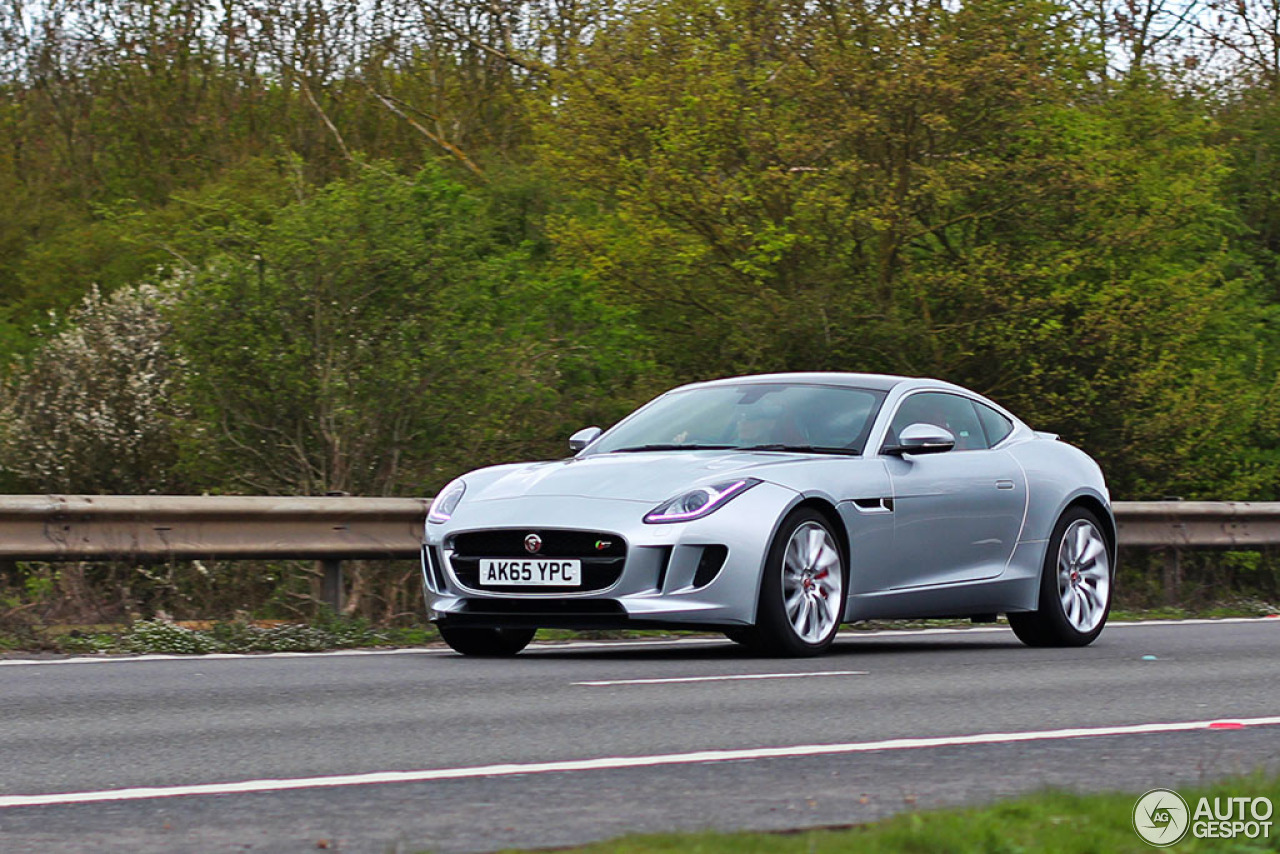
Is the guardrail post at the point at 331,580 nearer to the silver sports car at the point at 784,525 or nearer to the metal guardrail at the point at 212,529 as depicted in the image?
the metal guardrail at the point at 212,529

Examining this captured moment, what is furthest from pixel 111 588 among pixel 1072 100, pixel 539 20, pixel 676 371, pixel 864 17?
pixel 539 20

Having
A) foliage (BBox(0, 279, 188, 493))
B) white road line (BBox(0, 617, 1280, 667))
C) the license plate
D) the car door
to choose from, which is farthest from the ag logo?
foliage (BBox(0, 279, 188, 493))

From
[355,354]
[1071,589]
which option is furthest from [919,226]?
[1071,589]

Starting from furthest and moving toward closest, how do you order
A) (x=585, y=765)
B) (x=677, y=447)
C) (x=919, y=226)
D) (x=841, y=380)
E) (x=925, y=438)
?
1. (x=919, y=226)
2. (x=841, y=380)
3. (x=677, y=447)
4. (x=925, y=438)
5. (x=585, y=765)

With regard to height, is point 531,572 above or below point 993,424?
below

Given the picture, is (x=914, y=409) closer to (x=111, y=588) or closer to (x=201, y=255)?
(x=111, y=588)

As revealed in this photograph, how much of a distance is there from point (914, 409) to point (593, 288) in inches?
461

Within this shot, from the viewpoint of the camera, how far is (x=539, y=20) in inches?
1160

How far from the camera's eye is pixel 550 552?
9461 mm

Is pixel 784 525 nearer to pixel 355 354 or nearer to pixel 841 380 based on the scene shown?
pixel 841 380

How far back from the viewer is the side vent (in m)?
9.30

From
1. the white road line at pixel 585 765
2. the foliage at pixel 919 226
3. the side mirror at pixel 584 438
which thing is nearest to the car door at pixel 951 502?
the side mirror at pixel 584 438

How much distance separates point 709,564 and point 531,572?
0.85 meters

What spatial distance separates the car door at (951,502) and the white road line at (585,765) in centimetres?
317
